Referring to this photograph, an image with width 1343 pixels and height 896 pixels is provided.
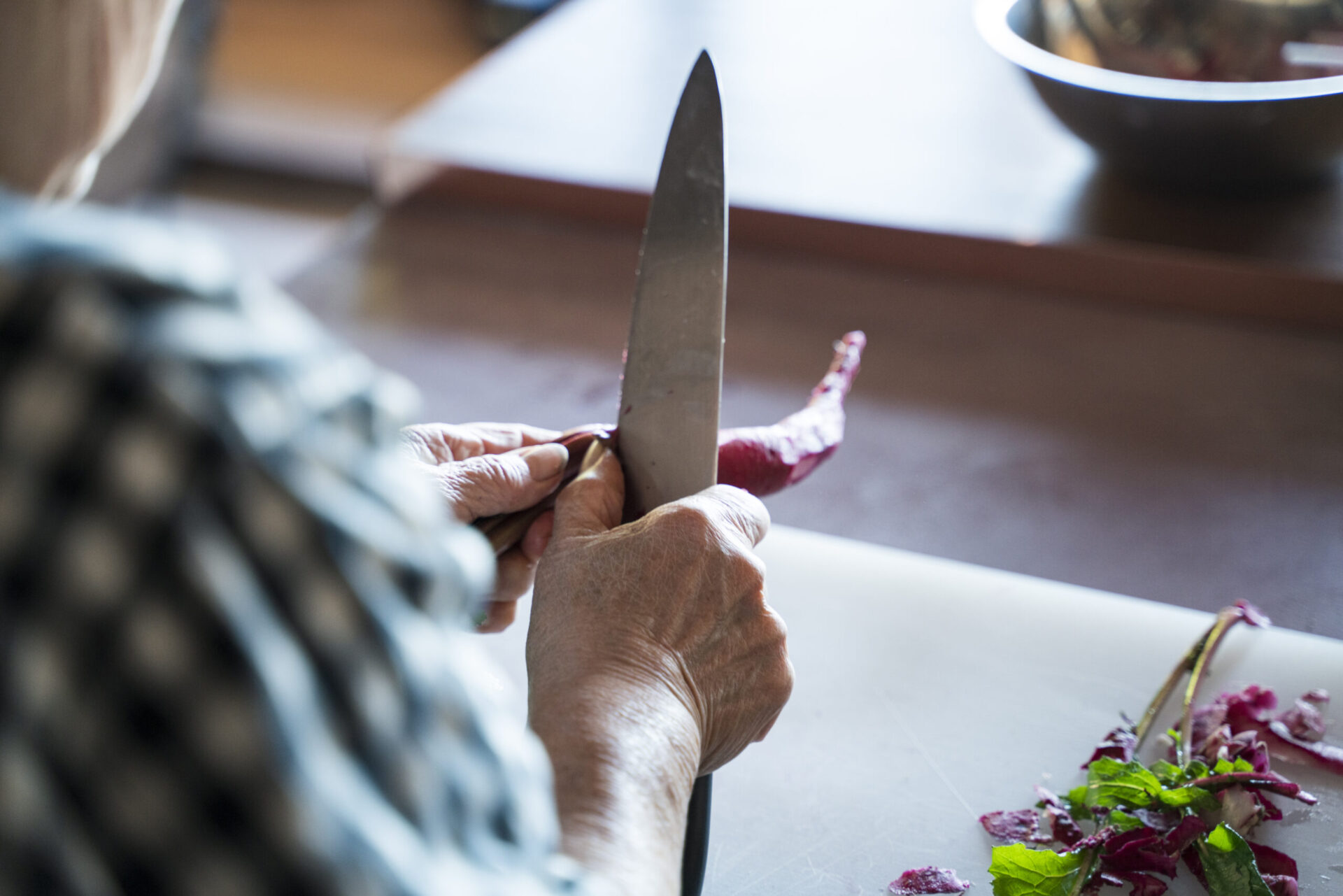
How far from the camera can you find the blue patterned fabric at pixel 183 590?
0.24 meters

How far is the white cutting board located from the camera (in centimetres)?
68

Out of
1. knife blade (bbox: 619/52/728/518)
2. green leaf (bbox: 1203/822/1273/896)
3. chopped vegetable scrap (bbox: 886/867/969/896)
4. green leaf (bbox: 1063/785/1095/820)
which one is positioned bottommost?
chopped vegetable scrap (bbox: 886/867/969/896)

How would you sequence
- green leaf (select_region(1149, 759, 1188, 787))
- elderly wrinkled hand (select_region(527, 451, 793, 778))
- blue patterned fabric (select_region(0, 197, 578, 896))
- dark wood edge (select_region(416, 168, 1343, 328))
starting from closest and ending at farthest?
blue patterned fabric (select_region(0, 197, 578, 896)) < elderly wrinkled hand (select_region(527, 451, 793, 778)) < green leaf (select_region(1149, 759, 1188, 787)) < dark wood edge (select_region(416, 168, 1343, 328))

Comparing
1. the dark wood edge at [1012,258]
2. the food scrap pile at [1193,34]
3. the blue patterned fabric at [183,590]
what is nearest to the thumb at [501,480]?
the blue patterned fabric at [183,590]

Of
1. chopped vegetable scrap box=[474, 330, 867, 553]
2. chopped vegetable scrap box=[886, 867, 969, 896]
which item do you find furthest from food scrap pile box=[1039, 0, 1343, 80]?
chopped vegetable scrap box=[886, 867, 969, 896]

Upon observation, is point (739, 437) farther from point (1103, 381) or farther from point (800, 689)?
point (1103, 381)

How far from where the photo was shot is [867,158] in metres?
1.31

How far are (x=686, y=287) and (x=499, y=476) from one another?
0.53 feet

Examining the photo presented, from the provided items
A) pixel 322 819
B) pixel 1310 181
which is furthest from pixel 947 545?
pixel 322 819

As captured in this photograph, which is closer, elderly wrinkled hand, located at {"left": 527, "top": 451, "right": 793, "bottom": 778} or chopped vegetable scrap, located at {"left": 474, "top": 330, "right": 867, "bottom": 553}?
elderly wrinkled hand, located at {"left": 527, "top": 451, "right": 793, "bottom": 778}

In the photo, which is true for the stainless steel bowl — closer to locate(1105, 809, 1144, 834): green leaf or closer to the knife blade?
the knife blade

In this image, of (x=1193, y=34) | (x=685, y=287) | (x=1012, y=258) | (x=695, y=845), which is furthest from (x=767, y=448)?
(x=1193, y=34)

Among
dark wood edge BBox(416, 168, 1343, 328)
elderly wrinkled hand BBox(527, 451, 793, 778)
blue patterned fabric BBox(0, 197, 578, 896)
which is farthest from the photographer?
dark wood edge BBox(416, 168, 1343, 328)

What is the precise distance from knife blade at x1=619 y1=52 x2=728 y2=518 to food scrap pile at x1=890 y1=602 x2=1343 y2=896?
0.30 metres
